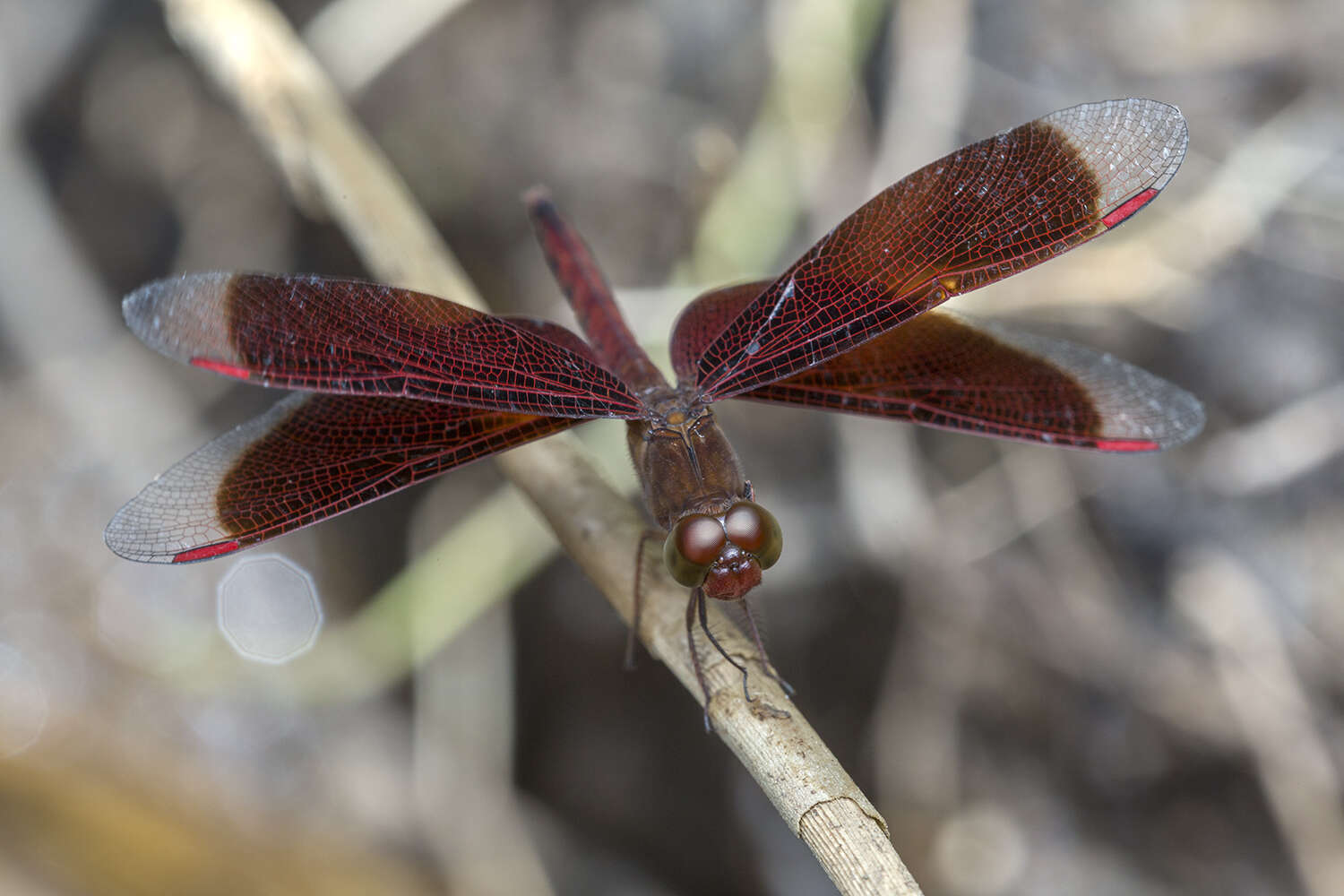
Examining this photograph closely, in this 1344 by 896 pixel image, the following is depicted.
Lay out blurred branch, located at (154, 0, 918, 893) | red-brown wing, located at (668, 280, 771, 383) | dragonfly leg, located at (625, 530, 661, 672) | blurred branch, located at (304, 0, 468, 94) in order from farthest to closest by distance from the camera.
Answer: blurred branch, located at (304, 0, 468, 94) → red-brown wing, located at (668, 280, 771, 383) → dragonfly leg, located at (625, 530, 661, 672) → blurred branch, located at (154, 0, 918, 893)

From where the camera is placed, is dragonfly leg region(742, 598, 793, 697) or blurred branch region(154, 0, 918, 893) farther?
dragonfly leg region(742, 598, 793, 697)

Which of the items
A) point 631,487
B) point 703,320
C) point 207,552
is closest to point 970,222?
point 703,320

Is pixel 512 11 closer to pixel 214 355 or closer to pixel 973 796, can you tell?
pixel 214 355

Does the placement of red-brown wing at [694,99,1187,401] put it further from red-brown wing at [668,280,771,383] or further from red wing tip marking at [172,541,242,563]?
red wing tip marking at [172,541,242,563]

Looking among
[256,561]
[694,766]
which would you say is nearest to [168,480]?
[256,561]

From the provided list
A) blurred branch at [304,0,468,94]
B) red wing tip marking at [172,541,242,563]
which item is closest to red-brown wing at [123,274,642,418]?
red wing tip marking at [172,541,242,563]

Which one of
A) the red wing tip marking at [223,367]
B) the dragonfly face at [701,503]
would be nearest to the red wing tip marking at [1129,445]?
the dragonfly face at [701,503]

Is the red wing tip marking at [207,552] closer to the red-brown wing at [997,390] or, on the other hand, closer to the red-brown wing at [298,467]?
the red-brown wing at [298,467]
